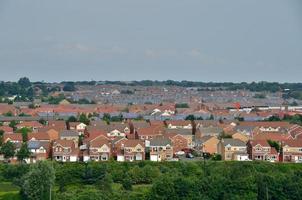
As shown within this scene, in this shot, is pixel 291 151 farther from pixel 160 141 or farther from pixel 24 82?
pixel 24 82

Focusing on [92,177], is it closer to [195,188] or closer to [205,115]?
[195,188]

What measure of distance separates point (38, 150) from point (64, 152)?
0.48 metres

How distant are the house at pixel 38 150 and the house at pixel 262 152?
3.54 m

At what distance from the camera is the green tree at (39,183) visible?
966cm

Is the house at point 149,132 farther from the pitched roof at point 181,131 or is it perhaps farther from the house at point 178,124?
the house at point 178,124

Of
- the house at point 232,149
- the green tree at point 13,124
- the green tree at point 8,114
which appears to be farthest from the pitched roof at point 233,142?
the green tree at point 8,114

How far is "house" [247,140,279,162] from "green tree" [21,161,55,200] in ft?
14.9

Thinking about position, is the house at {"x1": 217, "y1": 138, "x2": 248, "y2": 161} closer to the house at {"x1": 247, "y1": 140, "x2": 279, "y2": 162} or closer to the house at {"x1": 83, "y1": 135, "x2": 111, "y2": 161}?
the house at {"x1": 247, "y1": 140, "x2": 279, "y2": 162}

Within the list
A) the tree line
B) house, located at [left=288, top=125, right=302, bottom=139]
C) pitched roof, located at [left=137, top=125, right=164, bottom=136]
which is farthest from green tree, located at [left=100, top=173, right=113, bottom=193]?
house, located at [left=288, top=125, right=302, bottom=139]

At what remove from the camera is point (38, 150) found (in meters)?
13.3

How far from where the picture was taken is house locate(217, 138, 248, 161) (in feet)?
43.7

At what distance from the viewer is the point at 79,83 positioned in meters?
42.9

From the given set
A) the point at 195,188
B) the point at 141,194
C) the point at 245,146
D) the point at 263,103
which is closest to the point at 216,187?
the point at 195,188

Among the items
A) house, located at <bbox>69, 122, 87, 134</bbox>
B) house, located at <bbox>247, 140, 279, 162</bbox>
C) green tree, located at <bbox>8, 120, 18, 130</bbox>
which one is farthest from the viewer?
green tree, located at <bbox>8, 120, 18, 130</bbox>
